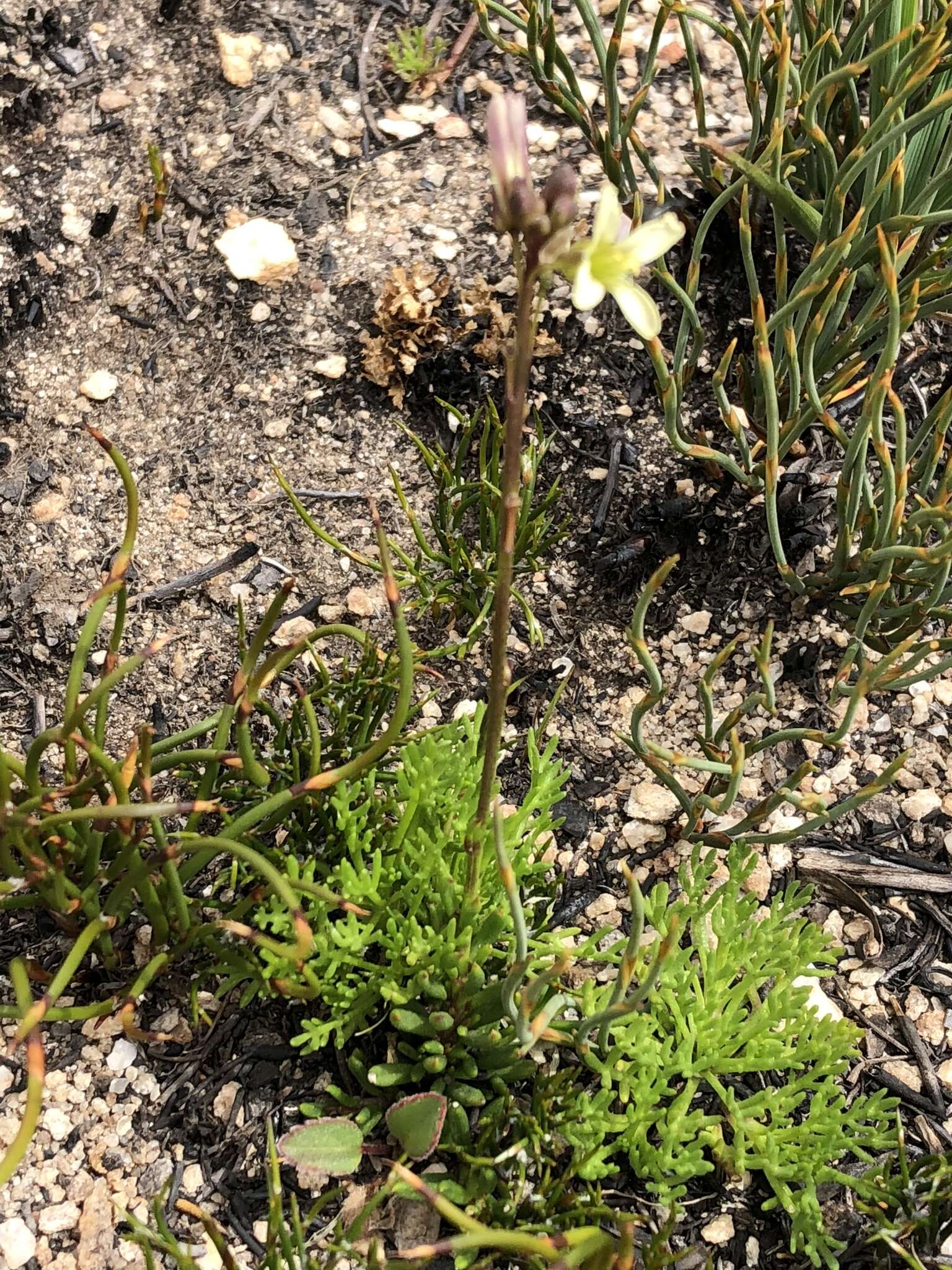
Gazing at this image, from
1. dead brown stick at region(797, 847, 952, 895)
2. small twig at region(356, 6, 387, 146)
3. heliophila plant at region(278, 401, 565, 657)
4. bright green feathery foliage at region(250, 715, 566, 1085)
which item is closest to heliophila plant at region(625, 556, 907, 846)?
dead brown stick at region(797, 847, 952, 895)

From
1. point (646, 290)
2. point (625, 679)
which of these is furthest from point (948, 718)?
point (646, 290)

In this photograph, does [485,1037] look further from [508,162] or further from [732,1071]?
[508,162]

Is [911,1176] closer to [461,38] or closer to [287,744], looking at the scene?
[287,744]

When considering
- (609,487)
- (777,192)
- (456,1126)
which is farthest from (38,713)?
(777,192)

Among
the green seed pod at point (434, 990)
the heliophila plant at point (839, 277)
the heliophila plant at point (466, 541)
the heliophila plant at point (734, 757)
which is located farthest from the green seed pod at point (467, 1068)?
the heliophila plant at point (839, 277)

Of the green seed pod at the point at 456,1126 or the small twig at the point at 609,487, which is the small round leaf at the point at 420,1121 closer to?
the green seed pod at the point at 456,1126

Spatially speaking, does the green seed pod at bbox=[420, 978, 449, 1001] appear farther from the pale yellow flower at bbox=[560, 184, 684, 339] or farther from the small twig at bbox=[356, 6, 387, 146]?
the small twig at bbox=[356, 6, 387, 146]
